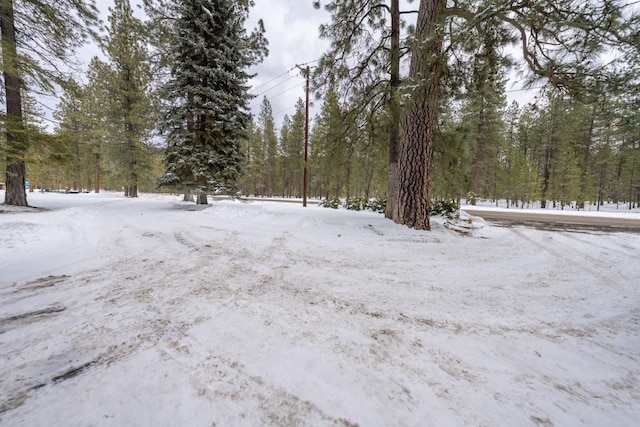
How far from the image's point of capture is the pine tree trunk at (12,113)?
700 centimetres

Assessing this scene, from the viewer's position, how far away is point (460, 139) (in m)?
6.86

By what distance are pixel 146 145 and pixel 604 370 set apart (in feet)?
75.8

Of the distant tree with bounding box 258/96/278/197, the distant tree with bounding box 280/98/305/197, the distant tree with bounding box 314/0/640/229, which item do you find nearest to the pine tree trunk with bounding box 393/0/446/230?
the distant tree with bounding box 314/0/640/229

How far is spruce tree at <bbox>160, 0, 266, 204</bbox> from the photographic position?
10.1 meters

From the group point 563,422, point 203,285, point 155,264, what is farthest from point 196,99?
point 563,422

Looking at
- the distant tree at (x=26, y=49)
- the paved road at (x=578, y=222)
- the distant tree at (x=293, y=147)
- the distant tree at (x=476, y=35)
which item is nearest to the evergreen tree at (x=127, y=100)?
the distant tree at (x=26, y=49)

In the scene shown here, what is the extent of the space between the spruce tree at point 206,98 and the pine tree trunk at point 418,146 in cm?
779

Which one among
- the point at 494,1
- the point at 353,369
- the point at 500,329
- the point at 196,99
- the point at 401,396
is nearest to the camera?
the point at 401,396

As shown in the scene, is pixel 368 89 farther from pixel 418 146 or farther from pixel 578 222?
pixel 578 222

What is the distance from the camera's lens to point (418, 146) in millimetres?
6367

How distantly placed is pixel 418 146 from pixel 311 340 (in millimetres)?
5996

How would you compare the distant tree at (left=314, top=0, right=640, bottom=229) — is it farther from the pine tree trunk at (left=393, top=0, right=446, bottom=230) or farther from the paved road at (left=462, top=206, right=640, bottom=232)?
the paved road at (left=462, top=206, right=640, bottom=232)

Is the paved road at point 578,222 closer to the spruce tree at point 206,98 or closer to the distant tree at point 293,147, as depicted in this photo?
the spruce tree at point 206,98

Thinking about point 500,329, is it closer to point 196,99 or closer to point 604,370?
point 604,370
